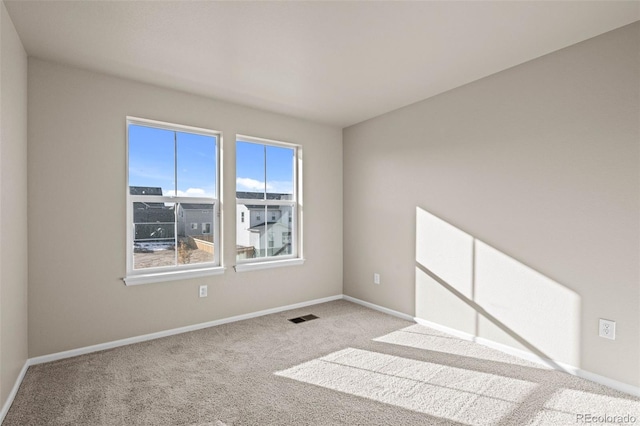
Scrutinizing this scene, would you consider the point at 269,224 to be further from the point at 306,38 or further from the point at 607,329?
the point at 607,329

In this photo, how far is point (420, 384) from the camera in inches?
89.9

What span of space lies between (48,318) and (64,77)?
2063 millimetres

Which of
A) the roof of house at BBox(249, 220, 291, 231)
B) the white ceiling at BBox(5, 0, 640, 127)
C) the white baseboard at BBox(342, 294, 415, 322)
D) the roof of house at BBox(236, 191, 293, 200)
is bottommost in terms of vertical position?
the white baseboard at BBox(342, 294, 415, 322)

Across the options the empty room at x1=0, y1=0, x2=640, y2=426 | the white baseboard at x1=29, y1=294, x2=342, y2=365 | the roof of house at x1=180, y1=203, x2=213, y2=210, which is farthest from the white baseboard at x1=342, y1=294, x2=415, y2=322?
the roof of house at x1=180, y1=203, x2=213, y2=210

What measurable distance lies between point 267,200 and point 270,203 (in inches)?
2.3

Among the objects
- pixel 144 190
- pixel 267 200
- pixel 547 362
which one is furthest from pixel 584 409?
pixel 144 190

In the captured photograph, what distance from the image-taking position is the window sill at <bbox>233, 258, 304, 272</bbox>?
367cm

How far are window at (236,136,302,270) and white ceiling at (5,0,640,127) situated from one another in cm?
97

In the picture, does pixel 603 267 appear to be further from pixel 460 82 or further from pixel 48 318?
pixel 48 318

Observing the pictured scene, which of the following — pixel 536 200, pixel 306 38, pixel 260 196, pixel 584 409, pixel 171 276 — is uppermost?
pixel 306 38

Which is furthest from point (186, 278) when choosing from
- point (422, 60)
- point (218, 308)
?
point (422, 60)

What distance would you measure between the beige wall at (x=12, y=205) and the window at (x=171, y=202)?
75cm

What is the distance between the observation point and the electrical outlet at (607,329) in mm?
2227

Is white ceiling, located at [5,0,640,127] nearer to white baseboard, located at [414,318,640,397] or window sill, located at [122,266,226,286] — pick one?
window sill, located at [122,266,226,286]
